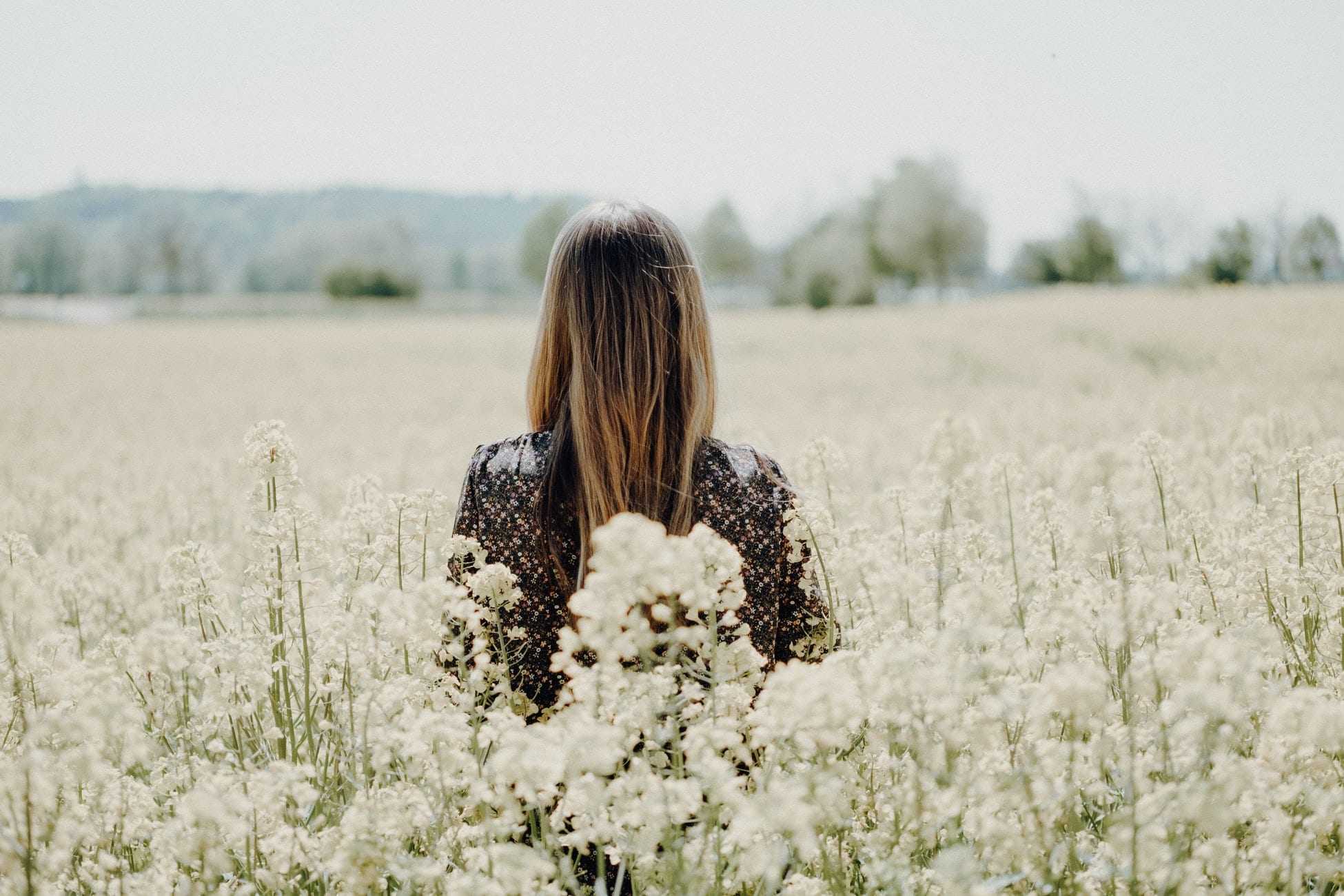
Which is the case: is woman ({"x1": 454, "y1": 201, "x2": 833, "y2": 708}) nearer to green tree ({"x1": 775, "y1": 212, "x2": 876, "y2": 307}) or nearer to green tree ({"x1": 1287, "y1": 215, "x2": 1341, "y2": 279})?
green tree ({"x1": 775, "y1": 212, "x2": 876, "y2": 307})

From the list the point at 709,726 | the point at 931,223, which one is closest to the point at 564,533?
the point at 709,726

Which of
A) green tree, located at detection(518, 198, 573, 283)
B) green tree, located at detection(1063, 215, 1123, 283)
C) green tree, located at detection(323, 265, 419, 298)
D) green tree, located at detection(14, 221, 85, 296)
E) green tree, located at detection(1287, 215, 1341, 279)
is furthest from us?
green tree, located at detection(14, 221, 85, 296)

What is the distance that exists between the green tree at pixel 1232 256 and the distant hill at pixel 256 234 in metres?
61.6

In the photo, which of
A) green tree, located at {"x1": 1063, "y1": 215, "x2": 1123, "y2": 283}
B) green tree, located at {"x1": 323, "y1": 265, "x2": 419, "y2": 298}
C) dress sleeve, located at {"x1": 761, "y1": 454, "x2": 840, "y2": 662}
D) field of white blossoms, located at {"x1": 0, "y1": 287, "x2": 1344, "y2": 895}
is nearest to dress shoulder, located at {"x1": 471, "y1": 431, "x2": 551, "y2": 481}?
field of white blossoms, located at {"x1": 0, "y1": 287, "x2": 1344, "y2": 895}

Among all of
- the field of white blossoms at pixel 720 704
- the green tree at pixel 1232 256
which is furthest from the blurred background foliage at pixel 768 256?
the field of white blossoms at pixel 720 704

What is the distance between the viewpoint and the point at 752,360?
2200 centimetres

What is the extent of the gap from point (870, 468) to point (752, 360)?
15.0 metres

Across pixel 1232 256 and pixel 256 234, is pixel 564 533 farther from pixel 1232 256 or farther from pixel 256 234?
pixel 256 234

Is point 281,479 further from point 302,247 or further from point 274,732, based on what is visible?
point 302,247

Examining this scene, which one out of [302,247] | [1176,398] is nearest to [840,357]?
[1176,398]

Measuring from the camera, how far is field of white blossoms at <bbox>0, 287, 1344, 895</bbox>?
1.67 metres

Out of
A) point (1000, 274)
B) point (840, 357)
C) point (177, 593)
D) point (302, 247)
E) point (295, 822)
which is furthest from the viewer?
point (302, 247)

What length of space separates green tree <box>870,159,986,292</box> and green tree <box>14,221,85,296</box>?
7347 centimetres

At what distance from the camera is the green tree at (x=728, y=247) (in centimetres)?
7762
